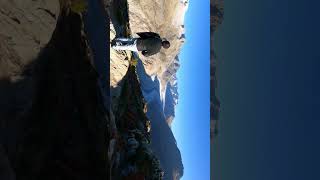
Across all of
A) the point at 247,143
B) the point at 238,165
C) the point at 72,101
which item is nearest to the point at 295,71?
the point at 247,143

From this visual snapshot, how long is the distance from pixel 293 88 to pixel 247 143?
300 cm

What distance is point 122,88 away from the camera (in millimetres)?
12672

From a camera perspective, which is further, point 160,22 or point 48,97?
point 160,22

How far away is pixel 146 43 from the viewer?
10047 millimetres

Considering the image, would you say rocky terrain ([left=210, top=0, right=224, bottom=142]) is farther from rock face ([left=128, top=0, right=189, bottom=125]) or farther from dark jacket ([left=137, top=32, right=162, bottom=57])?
rock face ([left=128, top=0, right=189, bottom=125])

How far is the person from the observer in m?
9.94

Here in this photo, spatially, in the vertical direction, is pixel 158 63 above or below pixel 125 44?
above

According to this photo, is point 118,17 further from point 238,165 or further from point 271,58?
point 238,165

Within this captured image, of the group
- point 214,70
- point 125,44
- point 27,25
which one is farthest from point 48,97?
point 214,70

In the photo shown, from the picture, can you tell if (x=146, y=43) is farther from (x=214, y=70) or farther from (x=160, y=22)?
(x=160, y=22)

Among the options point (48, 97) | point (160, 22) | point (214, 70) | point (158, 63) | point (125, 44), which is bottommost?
point (48, 97)

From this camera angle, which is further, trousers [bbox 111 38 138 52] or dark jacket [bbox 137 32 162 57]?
trousers [bbox 111 38 138 52]

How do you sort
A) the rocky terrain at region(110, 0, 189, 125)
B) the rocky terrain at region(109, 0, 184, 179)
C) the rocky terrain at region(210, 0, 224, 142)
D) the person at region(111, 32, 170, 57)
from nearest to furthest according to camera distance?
the person at region(111, 32, 170, 57) < the rocky terrain at region(210, 0, 224, 142) < the rocky terrain at region(109, 0, 184, 179) < the rocky terrain at region(110, 0, 189, 125)

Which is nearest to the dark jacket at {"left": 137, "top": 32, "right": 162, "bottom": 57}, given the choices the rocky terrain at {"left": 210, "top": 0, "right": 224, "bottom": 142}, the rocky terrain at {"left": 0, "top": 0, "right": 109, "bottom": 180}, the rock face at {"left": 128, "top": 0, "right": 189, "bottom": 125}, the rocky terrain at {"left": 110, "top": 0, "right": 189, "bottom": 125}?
the rocky terrain at {"left": 0, "top": 0, "right": 109, "bottom": 180}
